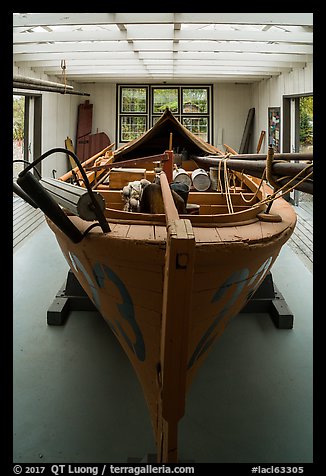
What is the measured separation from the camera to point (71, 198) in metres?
1.70

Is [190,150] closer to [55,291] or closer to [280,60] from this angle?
[280,60]

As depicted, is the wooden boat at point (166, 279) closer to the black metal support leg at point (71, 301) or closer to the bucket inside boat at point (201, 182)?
the black metal support leg at point (71, 301)

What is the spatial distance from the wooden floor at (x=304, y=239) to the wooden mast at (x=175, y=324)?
3515mm

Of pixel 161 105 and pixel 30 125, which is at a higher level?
pixel 161 105

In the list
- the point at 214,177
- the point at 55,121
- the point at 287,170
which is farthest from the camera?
the point at 55,121

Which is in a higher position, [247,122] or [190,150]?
[247,122]

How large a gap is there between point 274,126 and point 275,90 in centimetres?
77

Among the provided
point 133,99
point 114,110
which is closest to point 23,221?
point 114,110

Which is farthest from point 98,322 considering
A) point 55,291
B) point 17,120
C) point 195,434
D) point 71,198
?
point 17,120

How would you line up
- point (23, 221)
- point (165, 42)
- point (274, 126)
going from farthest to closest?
point (274, 126) < point (23, 221) < point (165, 42)

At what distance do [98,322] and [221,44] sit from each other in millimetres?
4869

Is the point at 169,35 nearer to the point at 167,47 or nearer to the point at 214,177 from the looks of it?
the point at 167,47

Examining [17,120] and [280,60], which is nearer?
[280,60]

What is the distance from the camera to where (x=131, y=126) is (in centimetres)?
1205
